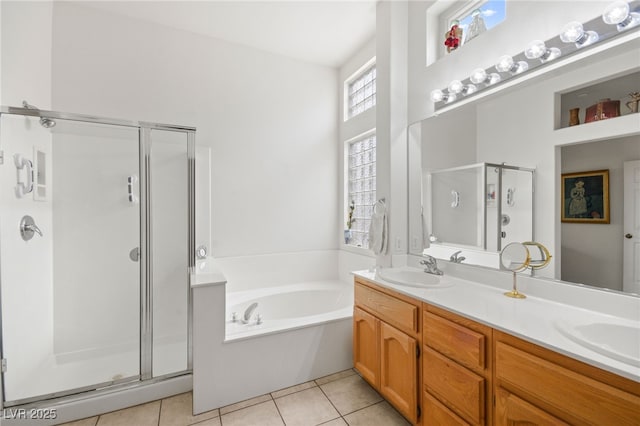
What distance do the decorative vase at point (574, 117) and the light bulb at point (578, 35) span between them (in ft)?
0.94

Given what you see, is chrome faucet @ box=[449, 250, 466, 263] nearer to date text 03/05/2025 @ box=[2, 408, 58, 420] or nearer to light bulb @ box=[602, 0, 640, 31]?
light bulb @ box=[602, 0, 640, 31]

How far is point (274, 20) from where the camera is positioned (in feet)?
8.41

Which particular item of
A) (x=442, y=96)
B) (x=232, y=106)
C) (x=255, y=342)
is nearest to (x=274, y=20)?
(x=232, y=106)

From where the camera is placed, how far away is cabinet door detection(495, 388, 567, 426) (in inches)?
37.0

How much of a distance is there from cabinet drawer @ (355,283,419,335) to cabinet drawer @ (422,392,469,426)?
0.33 m

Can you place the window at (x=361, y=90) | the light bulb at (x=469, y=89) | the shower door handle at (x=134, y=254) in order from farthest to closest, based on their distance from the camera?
the window at (x=361, y=90) < the shower door handle at (x=134, y=254) < the light bulb at (x=469, y=89)

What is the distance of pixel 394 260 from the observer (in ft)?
7.54

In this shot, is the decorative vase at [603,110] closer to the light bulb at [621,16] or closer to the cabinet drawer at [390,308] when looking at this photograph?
the light bulb at [621,16]

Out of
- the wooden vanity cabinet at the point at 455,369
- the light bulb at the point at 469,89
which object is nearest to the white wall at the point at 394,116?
the light bulb at the point at 469,89

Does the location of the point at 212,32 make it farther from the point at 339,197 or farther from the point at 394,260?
the point at 394,260

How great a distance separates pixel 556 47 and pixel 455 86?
0.55m

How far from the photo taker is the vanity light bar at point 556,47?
1.14 metres

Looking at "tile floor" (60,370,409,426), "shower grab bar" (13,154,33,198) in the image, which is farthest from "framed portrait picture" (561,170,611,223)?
"shower grab bar" (13,154,33,198)

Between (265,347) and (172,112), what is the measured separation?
234 centimetres
